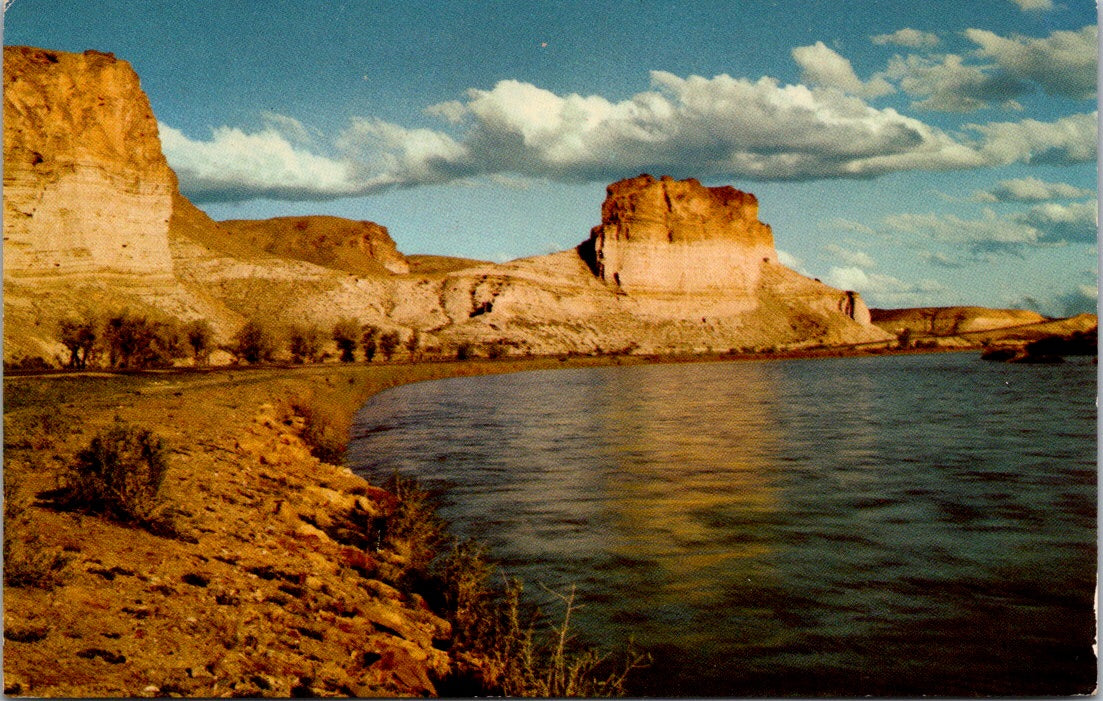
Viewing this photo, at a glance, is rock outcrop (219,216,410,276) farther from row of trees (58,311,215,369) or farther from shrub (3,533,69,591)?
shrub (3,533,69,591)

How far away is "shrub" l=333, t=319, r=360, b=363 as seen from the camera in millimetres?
82938

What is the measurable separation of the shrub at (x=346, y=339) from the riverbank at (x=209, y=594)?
6851 centimetres

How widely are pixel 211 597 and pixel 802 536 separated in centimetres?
912

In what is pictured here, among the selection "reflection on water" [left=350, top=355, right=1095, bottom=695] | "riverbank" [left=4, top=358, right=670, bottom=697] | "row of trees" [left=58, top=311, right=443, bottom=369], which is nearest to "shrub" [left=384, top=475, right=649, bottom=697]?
"riverbank" [left=4, top=358, right=670, bottom=697]

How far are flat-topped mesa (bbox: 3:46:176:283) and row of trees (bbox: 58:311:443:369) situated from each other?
6871mm

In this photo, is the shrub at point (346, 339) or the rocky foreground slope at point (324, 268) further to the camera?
the shrub at point (346, 339)

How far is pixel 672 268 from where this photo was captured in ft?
460

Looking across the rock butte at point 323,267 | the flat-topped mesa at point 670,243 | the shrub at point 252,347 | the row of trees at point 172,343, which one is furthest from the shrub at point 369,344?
the flat-topped mesa at point 670,243

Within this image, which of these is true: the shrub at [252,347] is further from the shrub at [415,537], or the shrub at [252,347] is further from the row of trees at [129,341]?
the shrub at [415,537]

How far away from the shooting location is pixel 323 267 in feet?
354

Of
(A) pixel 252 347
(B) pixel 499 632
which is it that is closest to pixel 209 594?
(B) pixel 499 632

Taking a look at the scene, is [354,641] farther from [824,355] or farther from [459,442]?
[824,355]

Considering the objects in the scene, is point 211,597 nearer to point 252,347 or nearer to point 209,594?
point 209,594

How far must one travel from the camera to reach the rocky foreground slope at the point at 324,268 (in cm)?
5806
